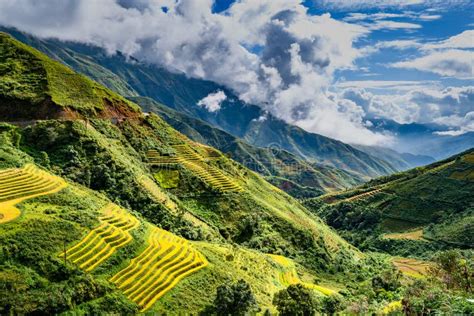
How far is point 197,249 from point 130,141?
217 ft

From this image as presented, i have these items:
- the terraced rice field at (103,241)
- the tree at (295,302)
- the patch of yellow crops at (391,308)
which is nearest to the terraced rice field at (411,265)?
the patch of yellow crops at (391,308)

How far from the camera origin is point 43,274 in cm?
5291

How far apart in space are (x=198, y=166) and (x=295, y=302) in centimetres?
8170

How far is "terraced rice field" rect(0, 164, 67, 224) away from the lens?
62.7 meters

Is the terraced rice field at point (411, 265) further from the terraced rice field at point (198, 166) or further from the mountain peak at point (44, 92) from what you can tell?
the mountain peak at point (44, 92)

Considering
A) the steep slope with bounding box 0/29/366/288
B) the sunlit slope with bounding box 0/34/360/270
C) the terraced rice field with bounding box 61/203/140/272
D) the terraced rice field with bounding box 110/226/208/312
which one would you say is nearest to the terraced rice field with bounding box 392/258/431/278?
the steep slope with bounding box 0/29/366/288

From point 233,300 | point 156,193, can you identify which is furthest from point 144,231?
point 156,193

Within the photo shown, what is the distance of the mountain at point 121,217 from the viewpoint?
181 feet

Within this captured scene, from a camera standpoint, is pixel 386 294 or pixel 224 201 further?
pixel 224 201

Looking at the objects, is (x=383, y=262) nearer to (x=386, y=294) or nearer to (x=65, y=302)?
(x=386, y=294)

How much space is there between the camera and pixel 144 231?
73.1 meters

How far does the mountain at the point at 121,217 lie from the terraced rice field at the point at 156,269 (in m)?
0.19

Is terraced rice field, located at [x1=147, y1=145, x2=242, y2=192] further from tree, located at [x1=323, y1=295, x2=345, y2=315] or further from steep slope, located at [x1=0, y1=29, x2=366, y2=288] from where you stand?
tree, located at [x1=323, y1=295, x2=345, y2=315]

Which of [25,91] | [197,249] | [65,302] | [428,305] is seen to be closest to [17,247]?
[65,302]
